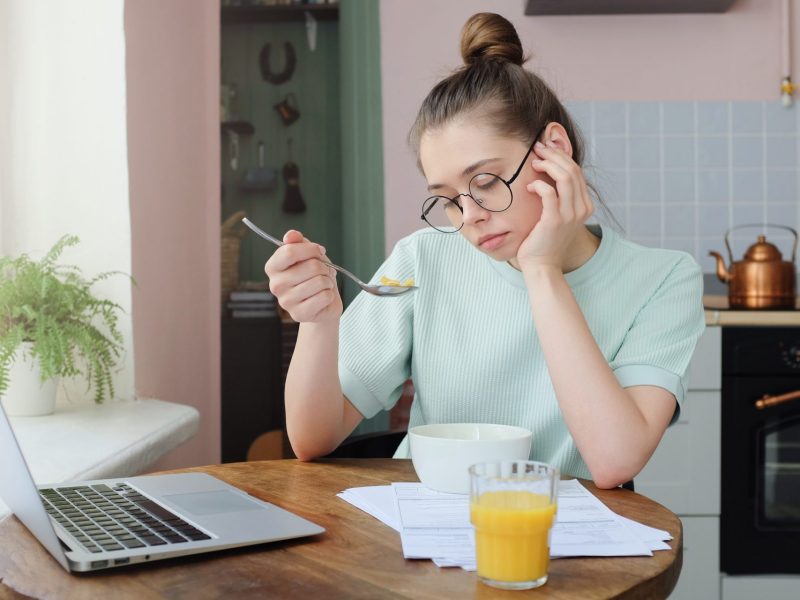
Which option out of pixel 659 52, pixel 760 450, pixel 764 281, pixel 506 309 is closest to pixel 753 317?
pixel 764 281

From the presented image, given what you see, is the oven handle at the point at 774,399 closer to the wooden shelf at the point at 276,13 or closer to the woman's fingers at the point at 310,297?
the woman's fingers at the point at 310,297

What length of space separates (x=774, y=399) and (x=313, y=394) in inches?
65.8

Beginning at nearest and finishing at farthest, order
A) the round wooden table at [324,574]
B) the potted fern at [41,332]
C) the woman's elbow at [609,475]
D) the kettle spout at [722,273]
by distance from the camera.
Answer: the round wooden table at [324,574] → the woman's elbow at [609,475] → the potted fern at [41,332] → the kettle spout at [722,273]

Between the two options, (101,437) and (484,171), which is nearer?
(484,171)

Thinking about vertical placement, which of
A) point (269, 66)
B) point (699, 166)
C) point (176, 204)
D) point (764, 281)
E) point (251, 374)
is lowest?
point (251, 374)

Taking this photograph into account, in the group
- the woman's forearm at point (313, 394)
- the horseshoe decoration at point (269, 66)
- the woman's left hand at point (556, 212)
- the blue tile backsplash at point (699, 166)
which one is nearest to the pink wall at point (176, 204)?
the woman's forearm at point (313, 394)

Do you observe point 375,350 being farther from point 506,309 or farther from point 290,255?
point 290,255

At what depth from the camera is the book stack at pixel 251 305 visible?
3832 millimetres

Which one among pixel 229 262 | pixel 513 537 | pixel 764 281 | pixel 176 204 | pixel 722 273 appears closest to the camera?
pixel 513 537

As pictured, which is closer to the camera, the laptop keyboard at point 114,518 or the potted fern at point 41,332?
the laptop keyboard at point 114,518

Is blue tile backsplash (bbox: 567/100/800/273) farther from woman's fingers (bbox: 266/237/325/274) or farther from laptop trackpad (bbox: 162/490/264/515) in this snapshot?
laptop trackpad (bbox: 162/490/264/515)

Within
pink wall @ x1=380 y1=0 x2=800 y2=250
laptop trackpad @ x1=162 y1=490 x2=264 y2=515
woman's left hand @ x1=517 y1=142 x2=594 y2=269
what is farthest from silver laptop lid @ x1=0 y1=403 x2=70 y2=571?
pink wall @ x1=380 y1=0 x2=800 y2=250

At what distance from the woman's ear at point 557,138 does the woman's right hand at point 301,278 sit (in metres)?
0.37

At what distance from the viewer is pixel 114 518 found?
87 centimetres
